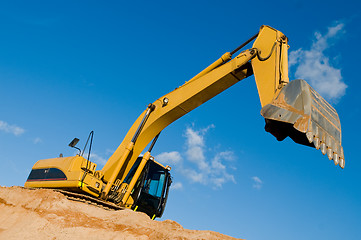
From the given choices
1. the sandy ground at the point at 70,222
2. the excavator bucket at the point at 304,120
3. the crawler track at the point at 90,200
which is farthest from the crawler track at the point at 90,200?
the excavator bucket at the point at 304,120

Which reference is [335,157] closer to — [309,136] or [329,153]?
[329,153]

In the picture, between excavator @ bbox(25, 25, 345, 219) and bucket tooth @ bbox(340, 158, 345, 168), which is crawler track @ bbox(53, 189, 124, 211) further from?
bucket tooth @ bbox(340, 158, 345, 168)

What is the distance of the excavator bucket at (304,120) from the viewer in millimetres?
5363

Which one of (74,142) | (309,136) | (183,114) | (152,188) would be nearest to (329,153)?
(309,136)

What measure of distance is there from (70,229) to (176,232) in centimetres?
213

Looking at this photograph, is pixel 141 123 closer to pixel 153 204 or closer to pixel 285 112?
pixel 153 204

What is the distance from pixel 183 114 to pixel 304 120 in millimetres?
A: 3777

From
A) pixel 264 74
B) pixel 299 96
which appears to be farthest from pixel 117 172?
pixel 299 96

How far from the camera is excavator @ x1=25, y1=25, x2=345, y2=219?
18.4ft

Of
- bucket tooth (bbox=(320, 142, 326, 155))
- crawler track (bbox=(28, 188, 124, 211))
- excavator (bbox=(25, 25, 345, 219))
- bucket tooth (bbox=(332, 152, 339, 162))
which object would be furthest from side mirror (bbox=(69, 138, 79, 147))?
bucket tooth (bbox=(332, 152, 339, 162))

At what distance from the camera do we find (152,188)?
9.62 m

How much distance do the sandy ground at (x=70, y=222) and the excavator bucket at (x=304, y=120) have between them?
231cm

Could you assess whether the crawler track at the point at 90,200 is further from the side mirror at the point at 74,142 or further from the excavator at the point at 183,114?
the side mirror at the point at 74,142

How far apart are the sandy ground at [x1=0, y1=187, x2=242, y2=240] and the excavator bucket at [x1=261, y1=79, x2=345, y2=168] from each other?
7.59 ft
